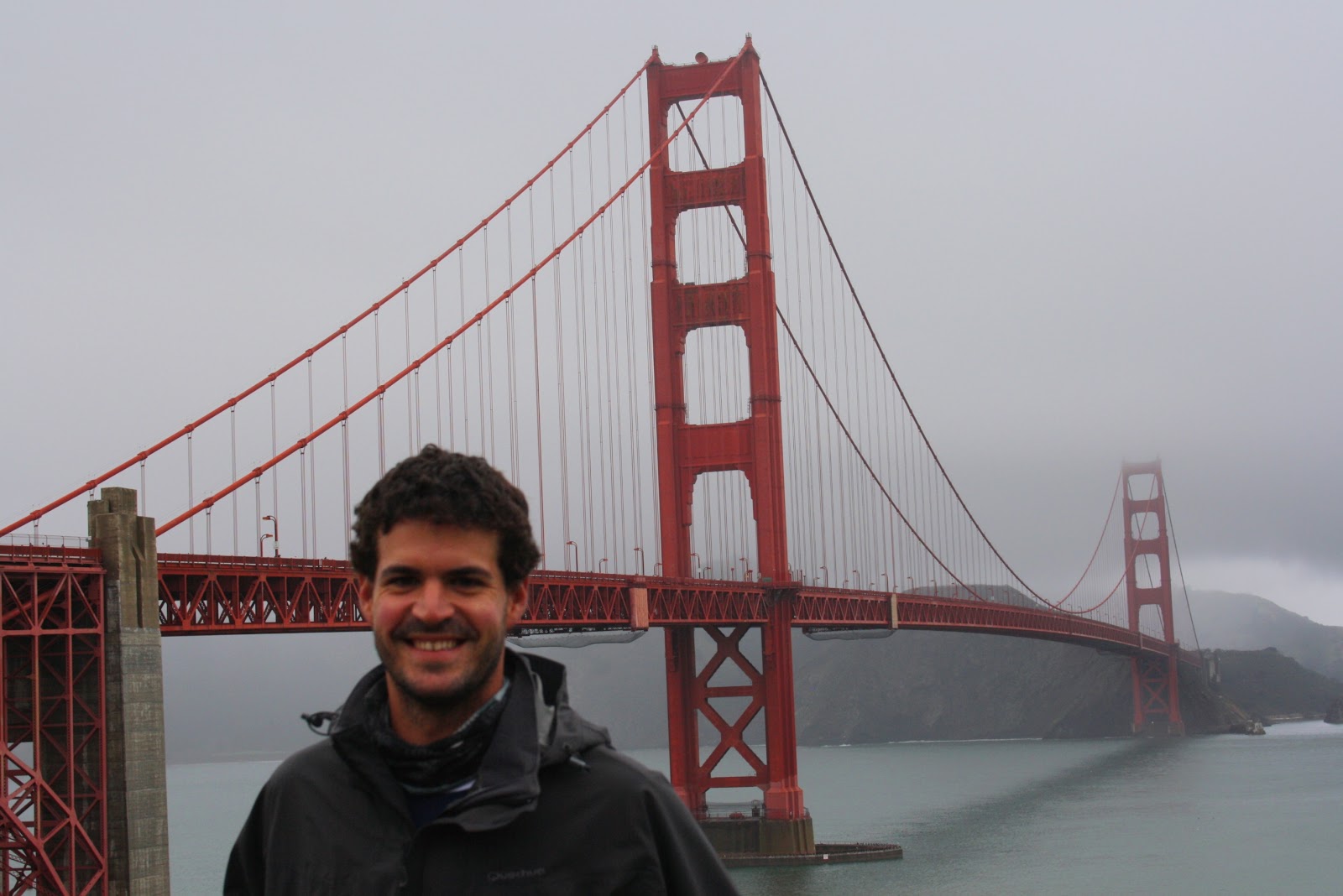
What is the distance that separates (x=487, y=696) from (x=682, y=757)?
39.4 meters

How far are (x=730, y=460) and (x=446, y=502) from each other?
3940 cm

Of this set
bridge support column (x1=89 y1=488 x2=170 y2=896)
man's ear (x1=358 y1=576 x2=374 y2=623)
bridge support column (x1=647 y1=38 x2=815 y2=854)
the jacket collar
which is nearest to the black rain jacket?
the jacket collar

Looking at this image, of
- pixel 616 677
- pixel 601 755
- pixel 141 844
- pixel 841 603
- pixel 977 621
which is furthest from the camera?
pixel 616 677

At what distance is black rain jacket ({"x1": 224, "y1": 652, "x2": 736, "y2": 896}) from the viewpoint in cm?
303

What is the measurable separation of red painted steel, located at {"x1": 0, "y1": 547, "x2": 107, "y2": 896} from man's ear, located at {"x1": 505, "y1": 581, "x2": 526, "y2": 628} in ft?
66.6

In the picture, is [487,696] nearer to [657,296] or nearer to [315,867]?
[315,867]

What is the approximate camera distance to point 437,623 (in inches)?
121

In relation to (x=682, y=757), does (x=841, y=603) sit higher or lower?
higher

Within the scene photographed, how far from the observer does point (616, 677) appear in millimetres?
171250

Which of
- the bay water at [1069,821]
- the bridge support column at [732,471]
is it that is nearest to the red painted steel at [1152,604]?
the bay water at [1069,821]

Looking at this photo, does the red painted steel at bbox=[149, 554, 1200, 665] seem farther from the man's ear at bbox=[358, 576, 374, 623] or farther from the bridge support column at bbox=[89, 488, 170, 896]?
the man's ear at bbox=[358, 576, 374, 623]

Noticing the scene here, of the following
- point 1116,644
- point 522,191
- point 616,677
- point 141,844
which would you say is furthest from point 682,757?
point 616,677

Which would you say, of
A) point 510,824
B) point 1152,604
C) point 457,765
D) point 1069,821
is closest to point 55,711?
point 457,765

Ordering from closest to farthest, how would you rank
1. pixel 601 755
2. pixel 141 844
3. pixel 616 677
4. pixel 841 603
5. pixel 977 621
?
pixel 601 755 < pixel 141 844 < pixel 841 603 < pixel 977 621 < pixel 616 677
